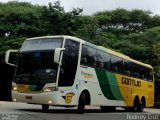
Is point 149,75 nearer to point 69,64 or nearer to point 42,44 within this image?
point 69,64

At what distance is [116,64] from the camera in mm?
22125

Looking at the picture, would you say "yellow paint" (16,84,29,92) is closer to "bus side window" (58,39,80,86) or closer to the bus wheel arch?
"bus side window" (58,39,80,86)

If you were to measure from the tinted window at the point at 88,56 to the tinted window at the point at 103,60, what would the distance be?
21.5 inches

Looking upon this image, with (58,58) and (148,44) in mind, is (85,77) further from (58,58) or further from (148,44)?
(148,44)

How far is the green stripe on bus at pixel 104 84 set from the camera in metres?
19.7

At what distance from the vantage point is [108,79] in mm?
20672

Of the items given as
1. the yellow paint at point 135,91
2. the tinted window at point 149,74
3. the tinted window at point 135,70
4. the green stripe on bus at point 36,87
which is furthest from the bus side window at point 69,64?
the tinted window at point 149,74

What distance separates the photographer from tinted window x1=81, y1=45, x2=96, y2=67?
718 inches

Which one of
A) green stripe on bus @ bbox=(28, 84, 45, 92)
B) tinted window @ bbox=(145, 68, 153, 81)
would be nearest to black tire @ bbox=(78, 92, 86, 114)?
green stripe on bus @ bbox=(28, 84, 45, 92)

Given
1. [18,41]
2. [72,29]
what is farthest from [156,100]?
[18,41]

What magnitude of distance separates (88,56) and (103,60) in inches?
73.0

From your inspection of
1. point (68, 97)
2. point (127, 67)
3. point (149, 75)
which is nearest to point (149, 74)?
point (149, 75)

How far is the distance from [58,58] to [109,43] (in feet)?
91.4

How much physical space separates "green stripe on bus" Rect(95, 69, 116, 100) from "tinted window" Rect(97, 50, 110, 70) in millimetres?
287
